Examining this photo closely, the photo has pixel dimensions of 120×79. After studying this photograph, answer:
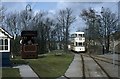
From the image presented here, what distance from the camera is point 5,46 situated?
33969mm

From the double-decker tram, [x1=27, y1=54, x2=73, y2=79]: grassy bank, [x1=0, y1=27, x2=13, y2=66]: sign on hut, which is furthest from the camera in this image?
the double-decker tram

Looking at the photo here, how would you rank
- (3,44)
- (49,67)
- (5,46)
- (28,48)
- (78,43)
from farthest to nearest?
(78,43), (28,48), (5,46), (3,44), (49,67)

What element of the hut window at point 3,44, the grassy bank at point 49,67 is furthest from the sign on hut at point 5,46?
the grassy bank at point 49,67

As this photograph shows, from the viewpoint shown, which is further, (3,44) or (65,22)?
(65,22)

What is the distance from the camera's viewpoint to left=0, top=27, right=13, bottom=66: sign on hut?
32725mm

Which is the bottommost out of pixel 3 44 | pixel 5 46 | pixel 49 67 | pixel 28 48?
pixel 49 67

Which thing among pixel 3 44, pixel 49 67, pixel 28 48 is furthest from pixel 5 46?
pixel 28 48

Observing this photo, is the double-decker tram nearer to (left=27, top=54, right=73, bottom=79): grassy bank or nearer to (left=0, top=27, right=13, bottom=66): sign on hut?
(left=27, top=54, right=73, bottom=79): grassy bank

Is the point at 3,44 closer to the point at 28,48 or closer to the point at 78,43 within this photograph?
the point at 28,48

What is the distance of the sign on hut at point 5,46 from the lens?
32725 mm

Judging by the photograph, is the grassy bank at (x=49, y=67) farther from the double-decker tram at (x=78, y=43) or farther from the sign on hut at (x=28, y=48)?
the double-decker tram at (x=78, y=43)

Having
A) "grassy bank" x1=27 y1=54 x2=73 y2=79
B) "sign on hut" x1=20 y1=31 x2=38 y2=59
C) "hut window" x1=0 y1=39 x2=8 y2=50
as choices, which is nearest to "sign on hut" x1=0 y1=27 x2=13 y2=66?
"hut window" x1=0 y1=39 x2=8 y2=50

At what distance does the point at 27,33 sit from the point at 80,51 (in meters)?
29.1

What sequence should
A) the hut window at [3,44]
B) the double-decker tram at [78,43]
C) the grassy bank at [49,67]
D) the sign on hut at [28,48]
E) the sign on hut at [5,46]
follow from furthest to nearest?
the double-decker tram at [78,43]
the sign on hut at [28,48]
the hut window at [3,44]
the sign on hut at [5,46]
the grassy bank at [49,67]
